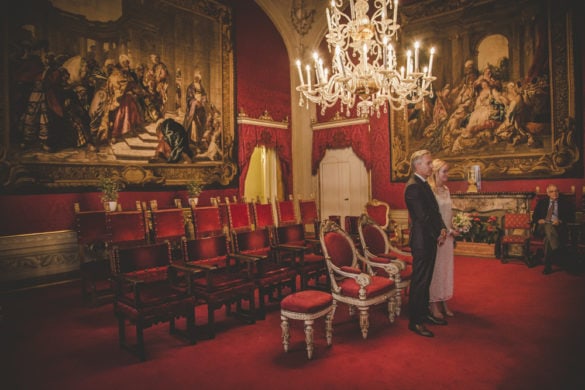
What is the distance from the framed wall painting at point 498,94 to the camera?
7203 millimetres

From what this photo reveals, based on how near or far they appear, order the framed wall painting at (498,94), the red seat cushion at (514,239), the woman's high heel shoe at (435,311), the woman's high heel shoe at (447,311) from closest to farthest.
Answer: the woman's high heel shoe at (435,311), the woman's high heel shoe at (447,311), the red seat cushion at (514,239), the framed wall painting at (498,94)

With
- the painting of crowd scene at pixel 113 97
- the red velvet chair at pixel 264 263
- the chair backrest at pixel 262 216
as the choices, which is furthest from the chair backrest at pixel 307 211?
the red velvet chair at pixel 264 263

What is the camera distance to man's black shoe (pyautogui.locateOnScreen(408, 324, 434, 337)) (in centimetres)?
371

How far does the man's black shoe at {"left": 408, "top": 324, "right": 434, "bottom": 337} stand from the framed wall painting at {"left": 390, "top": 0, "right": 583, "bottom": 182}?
519cm

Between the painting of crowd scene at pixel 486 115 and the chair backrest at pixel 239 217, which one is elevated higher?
the painting of crowd scene at pixel 486 115

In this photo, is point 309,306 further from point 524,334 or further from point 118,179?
point 118,179

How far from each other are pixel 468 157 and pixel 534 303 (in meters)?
4.11

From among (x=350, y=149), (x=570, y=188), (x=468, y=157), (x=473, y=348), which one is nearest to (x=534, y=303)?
(x=473, y=348)

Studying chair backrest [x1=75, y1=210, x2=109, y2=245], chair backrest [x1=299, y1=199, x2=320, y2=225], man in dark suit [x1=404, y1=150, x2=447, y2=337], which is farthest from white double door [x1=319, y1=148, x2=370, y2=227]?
man in dark suit [x1=404, y1=150, x2=447, y2=337]

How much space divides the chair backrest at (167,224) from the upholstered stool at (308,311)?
3.46 meters

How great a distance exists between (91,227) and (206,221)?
1.76m

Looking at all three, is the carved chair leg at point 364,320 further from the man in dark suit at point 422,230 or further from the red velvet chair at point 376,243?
the red velvet chair at point 376,243

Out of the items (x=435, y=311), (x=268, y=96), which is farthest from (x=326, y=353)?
(x=268, y=96)

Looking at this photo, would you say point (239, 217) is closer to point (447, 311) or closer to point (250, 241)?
point (250, 241)
